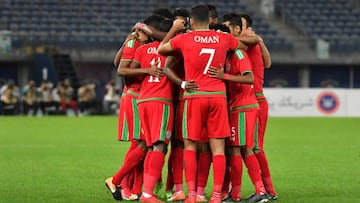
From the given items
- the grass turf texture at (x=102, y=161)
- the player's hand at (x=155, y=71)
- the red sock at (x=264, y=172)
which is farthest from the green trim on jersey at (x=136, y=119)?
the red sock at (x=264, y=172)

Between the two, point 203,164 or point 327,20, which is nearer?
point 203,164

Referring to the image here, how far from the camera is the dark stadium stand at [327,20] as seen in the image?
48656 mm

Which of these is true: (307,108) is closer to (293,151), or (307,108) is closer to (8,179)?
(293,151)

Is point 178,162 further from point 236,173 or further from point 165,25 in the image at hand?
point 165,25

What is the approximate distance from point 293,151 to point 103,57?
Result: 25375 mm

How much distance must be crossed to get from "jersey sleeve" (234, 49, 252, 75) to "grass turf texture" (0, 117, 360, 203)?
1.77 m

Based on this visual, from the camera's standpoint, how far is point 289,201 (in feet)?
37.8

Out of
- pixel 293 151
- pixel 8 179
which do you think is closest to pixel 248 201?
pixel 8 179

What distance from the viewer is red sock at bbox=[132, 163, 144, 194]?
11.7 metres

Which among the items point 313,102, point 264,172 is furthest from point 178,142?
point 313,102


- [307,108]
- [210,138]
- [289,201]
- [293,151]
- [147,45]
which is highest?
[147,45]

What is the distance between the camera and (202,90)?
35.0 ft

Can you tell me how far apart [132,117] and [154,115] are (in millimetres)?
753

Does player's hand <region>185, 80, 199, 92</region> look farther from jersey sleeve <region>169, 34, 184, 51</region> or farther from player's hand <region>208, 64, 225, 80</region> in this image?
jersey sleeve <region>169, 34, 184, 51</region>
